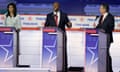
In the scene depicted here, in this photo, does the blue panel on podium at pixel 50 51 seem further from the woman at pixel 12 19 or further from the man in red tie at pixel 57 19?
the man in red tie at pixel 57 19

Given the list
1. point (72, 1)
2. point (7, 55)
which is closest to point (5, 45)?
point (7, 55)

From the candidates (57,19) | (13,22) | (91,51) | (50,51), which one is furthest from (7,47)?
(57,19)

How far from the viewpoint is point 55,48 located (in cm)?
830

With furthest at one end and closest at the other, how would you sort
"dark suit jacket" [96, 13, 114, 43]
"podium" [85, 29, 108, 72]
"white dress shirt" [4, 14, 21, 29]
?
"white dress shirt" [4, 14, 21, 29], "dark suit jacket" [96, 13, 114, 43], "podium" [85, 29, 108, 72]

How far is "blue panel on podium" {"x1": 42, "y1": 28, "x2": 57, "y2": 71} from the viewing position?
27.1 feet

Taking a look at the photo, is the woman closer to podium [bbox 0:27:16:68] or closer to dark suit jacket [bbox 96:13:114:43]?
podium [bbox 0:27:16:68]

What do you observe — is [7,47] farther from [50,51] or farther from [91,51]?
[91,51]

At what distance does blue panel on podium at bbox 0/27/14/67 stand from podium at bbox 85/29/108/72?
4.55ft

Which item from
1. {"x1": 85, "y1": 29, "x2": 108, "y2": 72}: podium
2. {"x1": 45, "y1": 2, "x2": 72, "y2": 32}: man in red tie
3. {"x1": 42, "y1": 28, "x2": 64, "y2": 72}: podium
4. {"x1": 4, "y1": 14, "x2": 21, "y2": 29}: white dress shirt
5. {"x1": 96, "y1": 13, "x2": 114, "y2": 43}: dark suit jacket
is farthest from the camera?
{"x1": 45, "y1": 2, "x2": 72, "y2": 32}: man in red tie

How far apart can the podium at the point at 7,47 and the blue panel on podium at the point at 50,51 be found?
56 centimetres

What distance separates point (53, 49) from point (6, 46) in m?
0.85

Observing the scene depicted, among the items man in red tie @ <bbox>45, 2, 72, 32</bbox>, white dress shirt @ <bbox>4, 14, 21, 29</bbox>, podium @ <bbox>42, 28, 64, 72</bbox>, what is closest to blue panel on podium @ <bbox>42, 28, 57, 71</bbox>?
podium @ <bbox>42, 28, 64, 72</bbox>

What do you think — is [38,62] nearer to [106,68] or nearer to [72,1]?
[106,68]

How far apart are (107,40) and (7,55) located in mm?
1826
